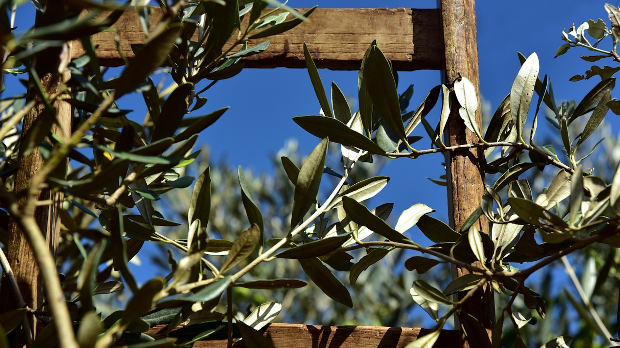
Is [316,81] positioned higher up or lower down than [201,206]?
higher up

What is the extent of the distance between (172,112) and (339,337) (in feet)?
1.13

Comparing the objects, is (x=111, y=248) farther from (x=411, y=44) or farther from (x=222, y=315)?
(x=411, y=44)

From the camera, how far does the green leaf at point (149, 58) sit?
1.35 ft

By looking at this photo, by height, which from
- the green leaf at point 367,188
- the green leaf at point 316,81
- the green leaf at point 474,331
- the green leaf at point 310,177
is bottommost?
the green leaf at point 474,331

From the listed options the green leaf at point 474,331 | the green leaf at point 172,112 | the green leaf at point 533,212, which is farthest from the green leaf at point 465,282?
the green leaf at point 172,112

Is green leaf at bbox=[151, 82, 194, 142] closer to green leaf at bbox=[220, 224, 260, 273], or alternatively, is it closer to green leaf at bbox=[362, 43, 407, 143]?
green leaf at bbox=[220, 224, 260, 273]

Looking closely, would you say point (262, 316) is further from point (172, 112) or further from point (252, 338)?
point (172, 112)

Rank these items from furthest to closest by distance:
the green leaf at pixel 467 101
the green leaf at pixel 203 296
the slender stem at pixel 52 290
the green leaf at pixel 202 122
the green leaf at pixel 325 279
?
the green leaf at pixel 467 101, the green leaf at pixel 325 279, the green leaf at pixel 202 122, the green leaf at pixel 203 296, the slender stem at pixel 52 290

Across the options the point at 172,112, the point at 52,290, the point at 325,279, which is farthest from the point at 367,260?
the point at 52,290

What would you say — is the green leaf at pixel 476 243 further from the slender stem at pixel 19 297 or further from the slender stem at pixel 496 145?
the slender stem at pixel 19 297

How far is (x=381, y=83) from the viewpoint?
0.65 metres

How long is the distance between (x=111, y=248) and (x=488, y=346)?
42cm

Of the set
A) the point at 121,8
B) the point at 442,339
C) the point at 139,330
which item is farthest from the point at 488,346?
the point at 121,8

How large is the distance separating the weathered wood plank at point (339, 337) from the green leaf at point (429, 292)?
8cm
